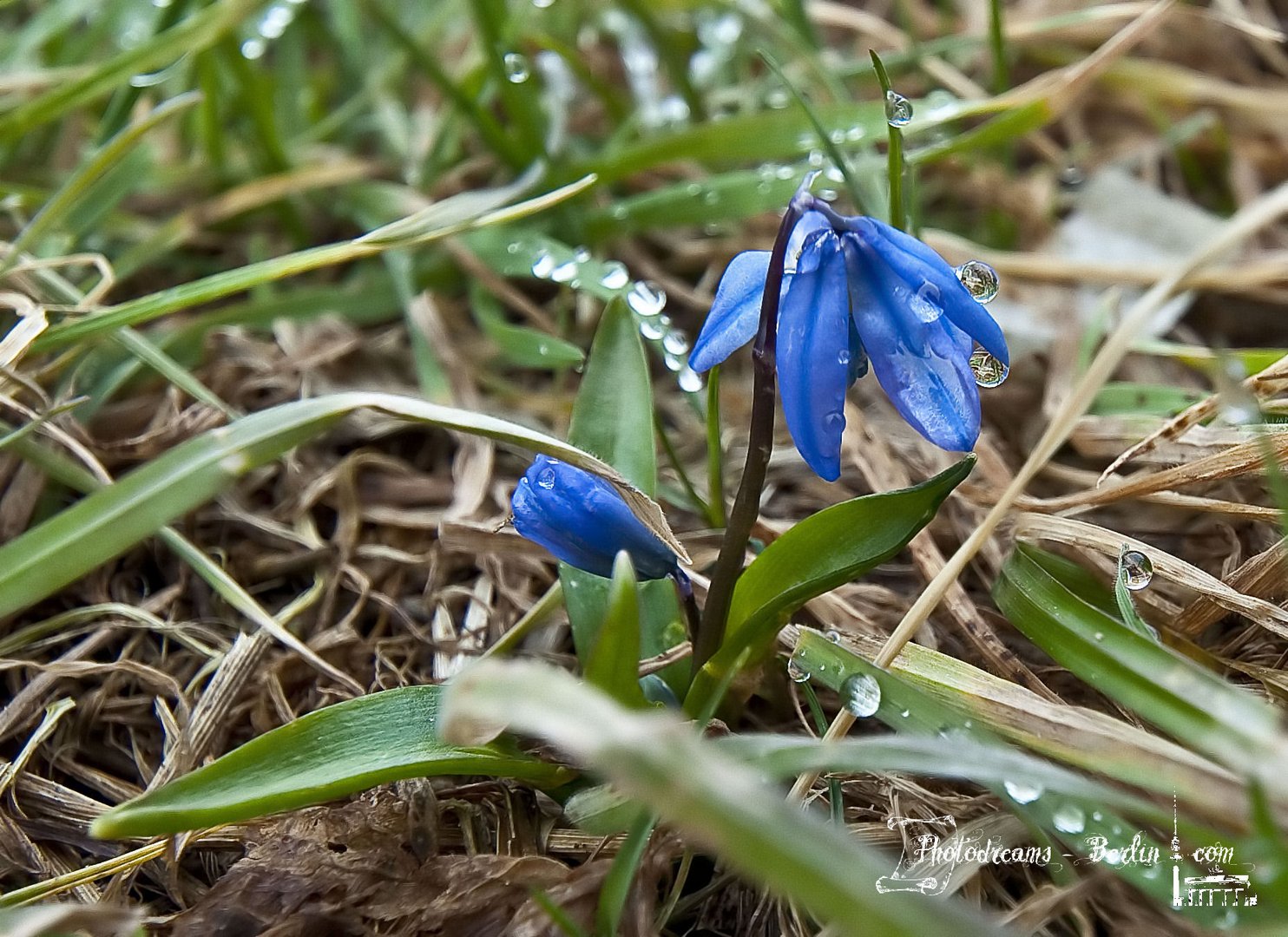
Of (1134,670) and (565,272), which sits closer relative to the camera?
(1134,670)

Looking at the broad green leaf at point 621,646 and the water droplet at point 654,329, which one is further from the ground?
the broad green leaf at point 621,646

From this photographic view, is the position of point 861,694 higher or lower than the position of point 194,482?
lower

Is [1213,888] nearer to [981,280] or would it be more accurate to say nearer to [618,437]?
[981,280]

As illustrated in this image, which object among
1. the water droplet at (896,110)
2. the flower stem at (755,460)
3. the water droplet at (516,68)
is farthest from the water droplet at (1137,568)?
the water droplet at (516,68)

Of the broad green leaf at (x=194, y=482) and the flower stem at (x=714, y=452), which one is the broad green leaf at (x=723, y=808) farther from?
the flower stem at (x=714, y=452)

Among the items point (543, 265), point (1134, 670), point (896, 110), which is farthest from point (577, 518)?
point (543, 265)

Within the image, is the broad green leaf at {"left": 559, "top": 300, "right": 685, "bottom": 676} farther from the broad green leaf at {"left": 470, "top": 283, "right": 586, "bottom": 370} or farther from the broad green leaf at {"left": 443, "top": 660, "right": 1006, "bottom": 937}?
the broad green leaf at {"left": 443, "top": 660, "right": 1006, "bottom": 937}

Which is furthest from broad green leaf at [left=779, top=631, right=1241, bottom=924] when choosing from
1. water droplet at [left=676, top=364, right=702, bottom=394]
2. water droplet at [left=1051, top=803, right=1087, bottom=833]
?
water droplet at [left=676, top=364, right=702, bottom=394]

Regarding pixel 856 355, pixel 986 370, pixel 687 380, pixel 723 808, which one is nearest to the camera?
pixel 723 808
